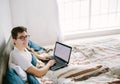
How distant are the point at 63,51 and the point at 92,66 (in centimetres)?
38

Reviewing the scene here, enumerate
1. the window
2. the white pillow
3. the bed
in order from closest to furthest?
the white pillow < the bed < the window

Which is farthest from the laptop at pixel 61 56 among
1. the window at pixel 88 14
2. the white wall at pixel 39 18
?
the window at pixel 88 14

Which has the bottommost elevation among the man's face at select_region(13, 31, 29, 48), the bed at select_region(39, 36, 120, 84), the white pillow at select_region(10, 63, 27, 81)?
the bed at select_region(39, 36, 120, 84)

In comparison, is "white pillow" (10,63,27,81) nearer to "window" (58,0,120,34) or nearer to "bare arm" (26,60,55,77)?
"bare arm" (26,60,55,77)

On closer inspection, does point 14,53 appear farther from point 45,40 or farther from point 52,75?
point 45,40

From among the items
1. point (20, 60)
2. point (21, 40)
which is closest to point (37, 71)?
point (20, 60)

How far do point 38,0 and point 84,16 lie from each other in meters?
0.89

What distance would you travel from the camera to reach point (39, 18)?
3.29 m

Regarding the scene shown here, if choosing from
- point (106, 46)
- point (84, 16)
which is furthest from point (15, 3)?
point (106, 46)

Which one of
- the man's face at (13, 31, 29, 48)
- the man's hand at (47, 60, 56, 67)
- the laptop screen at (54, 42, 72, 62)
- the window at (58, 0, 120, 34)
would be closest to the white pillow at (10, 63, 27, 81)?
the man's face at (13, 31, 29, 48)

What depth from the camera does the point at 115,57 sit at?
239 cm

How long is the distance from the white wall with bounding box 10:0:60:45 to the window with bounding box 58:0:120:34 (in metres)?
0.21

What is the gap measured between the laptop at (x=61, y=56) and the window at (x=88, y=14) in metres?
1.09

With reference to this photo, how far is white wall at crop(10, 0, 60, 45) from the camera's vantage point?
319 centimetres
